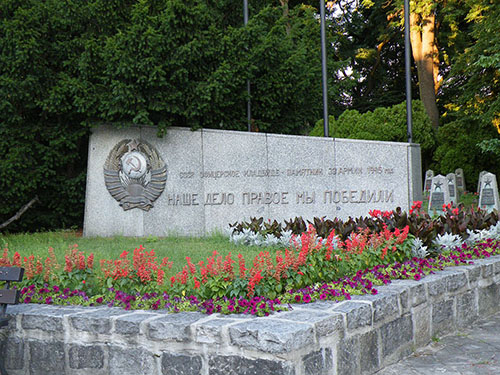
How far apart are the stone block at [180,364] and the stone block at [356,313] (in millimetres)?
936

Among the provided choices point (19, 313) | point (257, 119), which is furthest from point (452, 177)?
point (19, 313)

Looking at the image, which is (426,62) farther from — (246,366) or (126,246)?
(246,366)

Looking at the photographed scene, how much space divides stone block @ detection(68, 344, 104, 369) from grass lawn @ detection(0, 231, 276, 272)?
137 cm

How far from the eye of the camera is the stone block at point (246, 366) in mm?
2848

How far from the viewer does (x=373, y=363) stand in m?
3.56

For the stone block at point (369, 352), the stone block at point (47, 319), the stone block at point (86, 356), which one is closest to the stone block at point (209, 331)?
the stone block at point (86, 356)

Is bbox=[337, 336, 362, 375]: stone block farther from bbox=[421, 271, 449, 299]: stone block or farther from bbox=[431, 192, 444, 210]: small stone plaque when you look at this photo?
bbox=[431, 192, 444, 210]: small stone plaque

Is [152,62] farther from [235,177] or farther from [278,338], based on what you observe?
[278,338]

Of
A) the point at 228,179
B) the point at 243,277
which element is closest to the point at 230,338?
the point at 243,277

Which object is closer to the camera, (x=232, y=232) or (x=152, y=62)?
(x=232, y=232)

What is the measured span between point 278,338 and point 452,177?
14.5 metres

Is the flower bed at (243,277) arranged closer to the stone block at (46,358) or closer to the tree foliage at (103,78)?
the stone block at (46,358)

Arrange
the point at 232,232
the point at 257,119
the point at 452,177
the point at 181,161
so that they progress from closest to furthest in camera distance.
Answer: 1. the point at 232,232
2. the point at 181,161
3. the point at 257,119
4. the point at 452,177

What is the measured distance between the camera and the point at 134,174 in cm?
840
